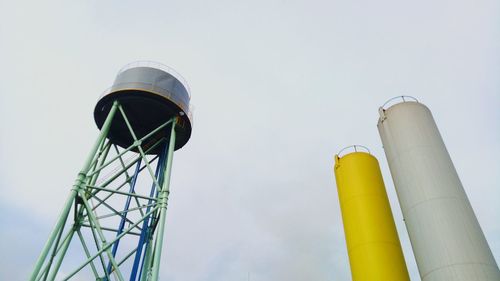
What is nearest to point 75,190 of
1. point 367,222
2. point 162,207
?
point 162,207

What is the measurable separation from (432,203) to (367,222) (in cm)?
279

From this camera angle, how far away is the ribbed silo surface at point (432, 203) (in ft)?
48.0

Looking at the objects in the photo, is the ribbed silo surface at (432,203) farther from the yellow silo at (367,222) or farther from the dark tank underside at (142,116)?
the dark tank underside at (142,116)

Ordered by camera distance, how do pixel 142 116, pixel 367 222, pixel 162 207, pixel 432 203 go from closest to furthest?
pixel 432 203, pixel 367 222, pixel 162 207, pixel 142 116

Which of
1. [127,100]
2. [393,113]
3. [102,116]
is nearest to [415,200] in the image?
[393,113]

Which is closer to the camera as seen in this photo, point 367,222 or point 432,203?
point 432,203

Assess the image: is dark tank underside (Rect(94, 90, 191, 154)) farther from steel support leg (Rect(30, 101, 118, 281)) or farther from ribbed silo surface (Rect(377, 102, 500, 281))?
ribbed silo surface (Rect(377, 102, 500, 281))

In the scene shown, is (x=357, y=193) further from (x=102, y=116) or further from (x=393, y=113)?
(x=102, y=116)

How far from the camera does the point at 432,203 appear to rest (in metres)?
16.3

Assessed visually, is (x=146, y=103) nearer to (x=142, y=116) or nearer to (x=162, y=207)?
(x=142, y=116)

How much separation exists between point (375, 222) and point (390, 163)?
3.55m

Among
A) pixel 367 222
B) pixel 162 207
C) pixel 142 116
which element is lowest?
pixel 367 222

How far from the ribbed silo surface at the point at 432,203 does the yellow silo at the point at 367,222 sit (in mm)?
773

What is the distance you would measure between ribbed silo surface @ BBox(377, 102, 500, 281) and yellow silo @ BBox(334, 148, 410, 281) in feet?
2.53
